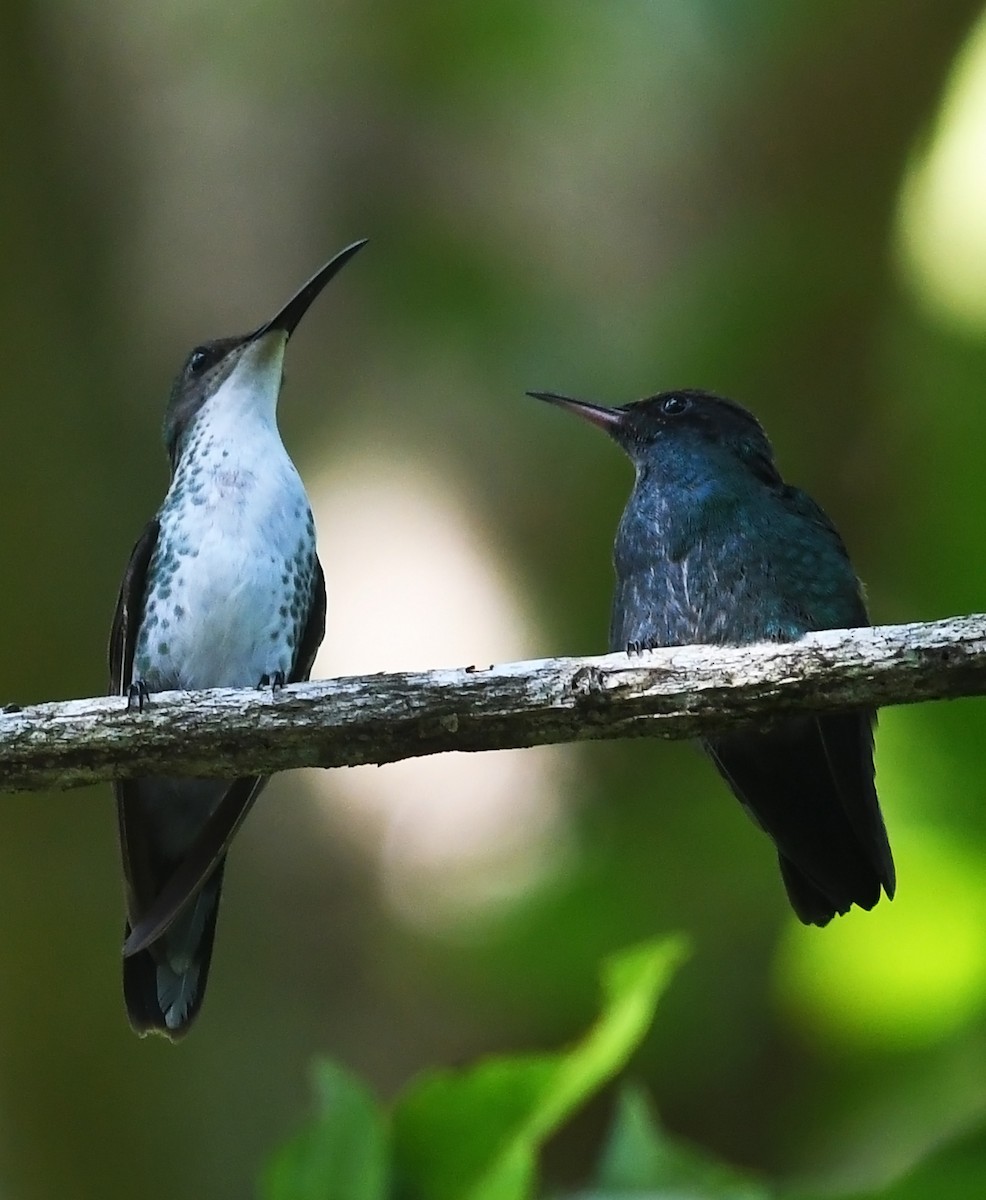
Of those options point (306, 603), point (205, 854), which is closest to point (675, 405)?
point (306, 603)

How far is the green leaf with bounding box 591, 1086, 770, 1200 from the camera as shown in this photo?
3248mm

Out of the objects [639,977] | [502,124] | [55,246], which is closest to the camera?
[639,977]

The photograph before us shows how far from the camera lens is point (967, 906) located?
11.9 feet

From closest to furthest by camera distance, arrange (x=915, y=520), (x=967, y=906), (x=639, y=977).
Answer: (x=639, y=977)
(x=967, y=906)
(x=915, y=520)

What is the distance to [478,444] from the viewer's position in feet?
18.8

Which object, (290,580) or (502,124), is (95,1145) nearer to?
(290,580)

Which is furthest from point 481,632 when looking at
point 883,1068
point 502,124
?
point 502,124

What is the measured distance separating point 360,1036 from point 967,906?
220 cm

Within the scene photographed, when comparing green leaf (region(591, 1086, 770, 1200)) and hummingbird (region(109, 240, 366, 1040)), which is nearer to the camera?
hummingbird (region(109, 240, 366, 1040))

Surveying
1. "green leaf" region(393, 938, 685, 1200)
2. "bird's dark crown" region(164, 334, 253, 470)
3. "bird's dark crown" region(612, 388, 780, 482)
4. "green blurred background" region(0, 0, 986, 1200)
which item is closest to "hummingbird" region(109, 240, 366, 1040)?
"bird's dark crown" region(164, 334, 253, 470)

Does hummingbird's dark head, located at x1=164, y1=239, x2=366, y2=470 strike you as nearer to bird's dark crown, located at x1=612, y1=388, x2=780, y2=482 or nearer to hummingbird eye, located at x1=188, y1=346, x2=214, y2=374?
hummingbird eye, located at x1=188, y1=346, x2=214, y2=374

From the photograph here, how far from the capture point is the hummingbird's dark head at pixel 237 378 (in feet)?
11.4

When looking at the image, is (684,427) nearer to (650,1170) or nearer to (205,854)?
(205,854)

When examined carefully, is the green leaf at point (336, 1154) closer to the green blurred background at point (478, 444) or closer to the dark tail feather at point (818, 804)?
the dark tail feather at point (818, 804)
